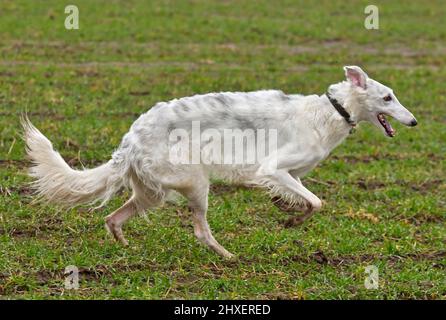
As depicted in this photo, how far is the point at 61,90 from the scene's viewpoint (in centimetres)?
1334

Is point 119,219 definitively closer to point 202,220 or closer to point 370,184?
point 202,220

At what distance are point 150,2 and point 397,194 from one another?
1358 cm

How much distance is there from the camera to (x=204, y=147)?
7.19m

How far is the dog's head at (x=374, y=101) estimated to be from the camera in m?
7.59

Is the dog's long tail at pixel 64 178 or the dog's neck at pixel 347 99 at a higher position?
the dog's neck at pixel 347 99

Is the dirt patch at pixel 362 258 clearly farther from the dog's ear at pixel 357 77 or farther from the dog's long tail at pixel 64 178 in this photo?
the dog's long tail at pixel 64 178

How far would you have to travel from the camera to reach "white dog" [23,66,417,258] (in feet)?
23.2

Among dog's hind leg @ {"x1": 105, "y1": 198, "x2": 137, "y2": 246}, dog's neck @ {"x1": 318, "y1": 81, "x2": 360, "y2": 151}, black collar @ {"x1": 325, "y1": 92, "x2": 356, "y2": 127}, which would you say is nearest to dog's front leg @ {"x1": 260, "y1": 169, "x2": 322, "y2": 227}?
dog's neck @ {"x1": 318, "y1": 81, "x2": 360, "y2": 151}

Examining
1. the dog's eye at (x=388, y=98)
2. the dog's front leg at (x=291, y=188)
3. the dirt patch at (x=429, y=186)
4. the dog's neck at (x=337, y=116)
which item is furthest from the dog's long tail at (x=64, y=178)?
the dirt patch at (x=429, y=186)

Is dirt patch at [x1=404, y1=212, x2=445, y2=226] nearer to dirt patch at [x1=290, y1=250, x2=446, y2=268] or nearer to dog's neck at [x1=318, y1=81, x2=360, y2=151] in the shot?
dirt patch at [x1=290, y1=250, x2=446, y2=268]

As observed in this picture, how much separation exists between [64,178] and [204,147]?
3.82ft

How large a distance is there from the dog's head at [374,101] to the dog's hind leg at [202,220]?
1517 mm
